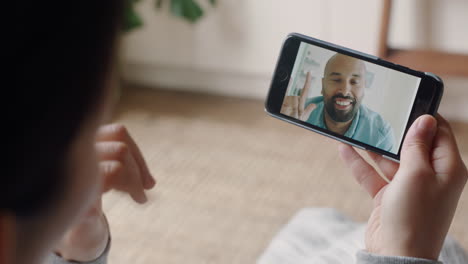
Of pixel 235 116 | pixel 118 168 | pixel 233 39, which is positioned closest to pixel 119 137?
pixel 118 168

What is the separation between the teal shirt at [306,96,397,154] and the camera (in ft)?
2.11

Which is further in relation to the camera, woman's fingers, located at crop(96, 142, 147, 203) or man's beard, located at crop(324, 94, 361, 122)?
man's beard, located at crop(324, 94, 361, 122)

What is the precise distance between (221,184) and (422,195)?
0.81 meters

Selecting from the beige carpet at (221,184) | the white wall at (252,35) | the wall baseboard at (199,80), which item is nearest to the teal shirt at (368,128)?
the beige carpet at (221,184)

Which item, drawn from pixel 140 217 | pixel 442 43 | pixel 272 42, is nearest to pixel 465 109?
pixel 442 43

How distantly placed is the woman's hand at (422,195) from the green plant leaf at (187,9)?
1154 millimetres

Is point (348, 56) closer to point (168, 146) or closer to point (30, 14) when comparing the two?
point (30, 14)

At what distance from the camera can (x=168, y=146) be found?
1516 mm

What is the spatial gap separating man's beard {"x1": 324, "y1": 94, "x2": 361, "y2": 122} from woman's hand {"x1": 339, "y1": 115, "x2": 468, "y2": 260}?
0.08 meters

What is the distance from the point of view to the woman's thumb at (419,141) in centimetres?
57

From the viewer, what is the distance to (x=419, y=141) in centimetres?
59

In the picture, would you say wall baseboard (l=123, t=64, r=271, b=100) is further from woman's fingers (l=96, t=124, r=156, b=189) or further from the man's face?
woman's fingers (l=96, t=124, r=156, b=189)

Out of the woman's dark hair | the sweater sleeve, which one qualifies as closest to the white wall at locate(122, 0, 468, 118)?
the sweater sleeve

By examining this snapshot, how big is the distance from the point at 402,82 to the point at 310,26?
1.06m
